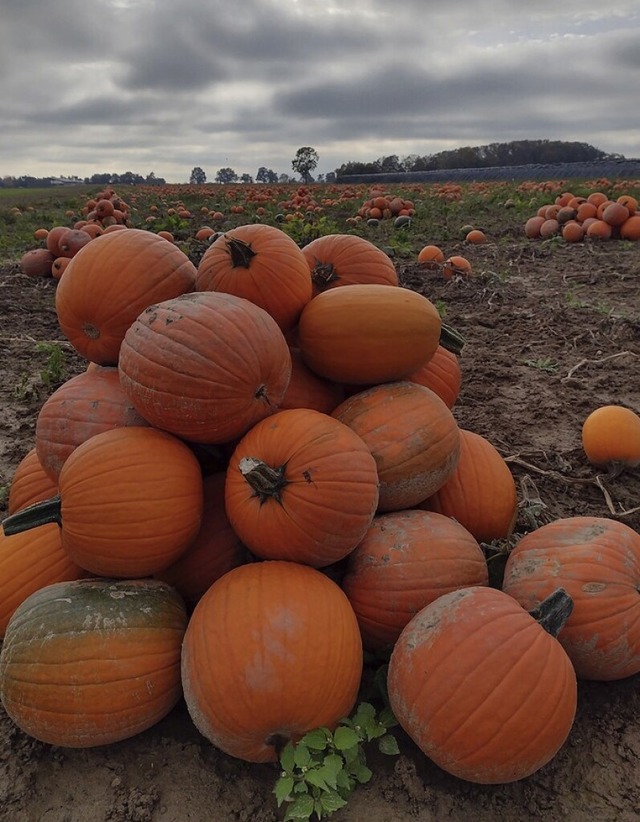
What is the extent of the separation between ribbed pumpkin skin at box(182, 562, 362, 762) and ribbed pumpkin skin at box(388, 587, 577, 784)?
0.73 feet

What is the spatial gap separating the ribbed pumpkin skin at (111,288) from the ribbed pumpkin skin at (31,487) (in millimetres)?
528

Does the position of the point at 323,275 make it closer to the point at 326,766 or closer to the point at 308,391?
the point at 308,391

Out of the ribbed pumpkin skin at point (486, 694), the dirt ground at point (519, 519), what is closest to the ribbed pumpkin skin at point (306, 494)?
the ribbed pumpkin skin at point (486, 694)

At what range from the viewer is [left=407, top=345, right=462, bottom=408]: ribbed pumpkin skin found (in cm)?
275

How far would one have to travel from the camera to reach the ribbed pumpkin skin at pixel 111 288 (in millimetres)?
2406

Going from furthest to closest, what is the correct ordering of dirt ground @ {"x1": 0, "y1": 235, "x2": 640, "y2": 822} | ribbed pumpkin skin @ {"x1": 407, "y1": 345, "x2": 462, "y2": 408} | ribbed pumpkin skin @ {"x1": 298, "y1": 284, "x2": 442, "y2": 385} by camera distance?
ribbed pumpkin skin @ {"x1": 407, "y1": 345, "x2": 462, "y2": 408} < ribbed pumpkin skin @ {"x1": 298, "y1": 284, "x2": 442, "y2": 385} < dirt ground @ {"x1": 0, "y1": 235, "x2": 640, "y2": 822}

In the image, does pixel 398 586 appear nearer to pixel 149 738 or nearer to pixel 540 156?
pixel 149 738

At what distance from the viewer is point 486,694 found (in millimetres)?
1698

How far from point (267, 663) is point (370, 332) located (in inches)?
49.3

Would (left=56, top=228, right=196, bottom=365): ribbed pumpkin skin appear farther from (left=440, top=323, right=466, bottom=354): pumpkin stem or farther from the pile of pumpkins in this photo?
the pile of pumpkins

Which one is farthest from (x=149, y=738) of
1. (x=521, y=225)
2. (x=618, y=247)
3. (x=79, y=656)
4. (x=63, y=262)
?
(x=521, y=225)

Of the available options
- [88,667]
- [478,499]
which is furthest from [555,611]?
[88,667]

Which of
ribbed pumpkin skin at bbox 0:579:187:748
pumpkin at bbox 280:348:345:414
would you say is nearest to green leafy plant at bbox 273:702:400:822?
ribbed pumpkin skin at bbox 0:579:187:748

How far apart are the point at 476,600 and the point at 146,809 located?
3.69 ft
